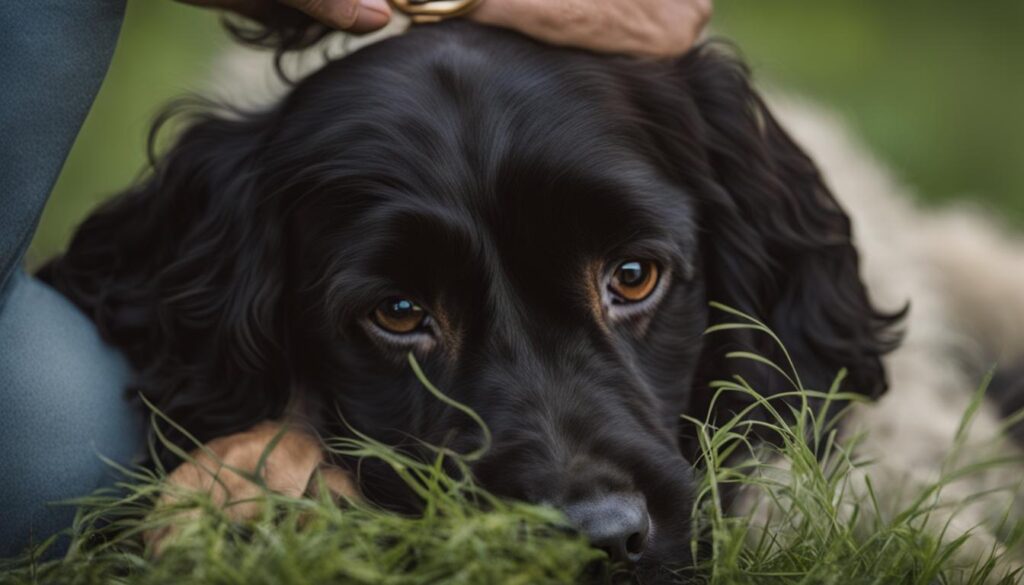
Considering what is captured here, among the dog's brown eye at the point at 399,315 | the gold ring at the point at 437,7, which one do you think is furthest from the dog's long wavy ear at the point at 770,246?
the dog's brown eye at the point at 399,315

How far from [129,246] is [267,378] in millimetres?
562

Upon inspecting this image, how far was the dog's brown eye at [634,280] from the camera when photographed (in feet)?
9.44

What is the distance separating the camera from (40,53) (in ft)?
9.01

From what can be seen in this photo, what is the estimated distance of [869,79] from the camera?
8.23 meters

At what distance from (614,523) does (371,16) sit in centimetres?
128

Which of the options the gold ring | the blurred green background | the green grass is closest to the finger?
the gold ring

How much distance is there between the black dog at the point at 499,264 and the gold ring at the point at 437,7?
43 mm

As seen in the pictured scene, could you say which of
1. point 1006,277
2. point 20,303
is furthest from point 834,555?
point 1006,277

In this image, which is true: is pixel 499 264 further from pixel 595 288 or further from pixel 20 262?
pixel 20 262

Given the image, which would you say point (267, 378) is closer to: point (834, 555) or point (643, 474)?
point (643, 474)

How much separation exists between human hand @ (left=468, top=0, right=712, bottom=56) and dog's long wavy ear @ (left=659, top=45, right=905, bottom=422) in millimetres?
133

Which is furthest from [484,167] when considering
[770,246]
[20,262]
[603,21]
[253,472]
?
[20,262]

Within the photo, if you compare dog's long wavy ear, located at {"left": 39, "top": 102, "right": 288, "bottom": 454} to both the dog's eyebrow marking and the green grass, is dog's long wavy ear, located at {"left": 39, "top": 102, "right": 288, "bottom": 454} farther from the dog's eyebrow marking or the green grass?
the dog's eyebrow marking

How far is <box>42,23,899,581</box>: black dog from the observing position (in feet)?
8.82
